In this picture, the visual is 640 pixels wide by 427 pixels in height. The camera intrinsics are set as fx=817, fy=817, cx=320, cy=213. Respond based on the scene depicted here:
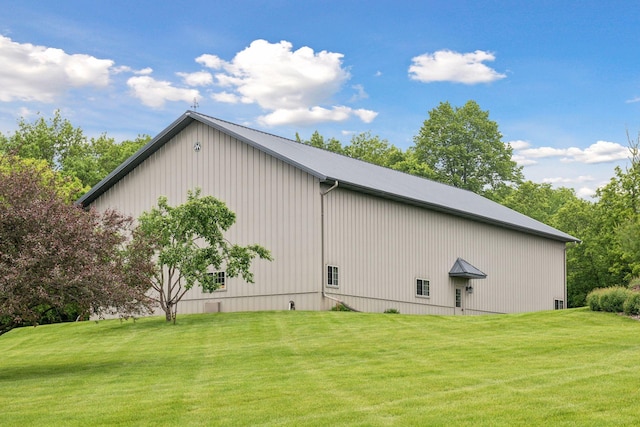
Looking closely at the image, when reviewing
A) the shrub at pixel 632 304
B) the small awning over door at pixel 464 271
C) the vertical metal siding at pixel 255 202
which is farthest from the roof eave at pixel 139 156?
the shrub at pixel 632 304

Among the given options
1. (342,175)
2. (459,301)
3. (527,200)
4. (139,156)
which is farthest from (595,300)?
(527,200)

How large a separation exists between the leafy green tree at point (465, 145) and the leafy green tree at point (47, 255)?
2411 inches

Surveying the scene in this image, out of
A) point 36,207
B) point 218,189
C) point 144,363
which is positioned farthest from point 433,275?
point 36,207

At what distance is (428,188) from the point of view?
43969mm

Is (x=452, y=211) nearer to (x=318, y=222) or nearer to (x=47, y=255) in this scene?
(x=318, y=222)

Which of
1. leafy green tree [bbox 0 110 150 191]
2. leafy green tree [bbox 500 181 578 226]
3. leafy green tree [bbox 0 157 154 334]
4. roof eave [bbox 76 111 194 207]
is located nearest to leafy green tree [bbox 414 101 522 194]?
leafy green tree [bbox 500 181 578 226]

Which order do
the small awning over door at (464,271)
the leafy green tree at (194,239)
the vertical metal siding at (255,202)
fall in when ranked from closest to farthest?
the leafy green tree at (194,239)
the vertical metal siding at (255,202)
the small awning over door at (464,271)

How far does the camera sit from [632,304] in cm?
2620

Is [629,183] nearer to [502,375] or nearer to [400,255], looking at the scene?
[400,255]

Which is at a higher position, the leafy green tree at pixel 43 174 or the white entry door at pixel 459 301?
the leafy green tree at pixel 43 174

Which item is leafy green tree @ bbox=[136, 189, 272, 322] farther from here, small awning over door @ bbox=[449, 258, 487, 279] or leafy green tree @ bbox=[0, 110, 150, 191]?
leafy green tree @ bbox=[0, 110, 150, 191]

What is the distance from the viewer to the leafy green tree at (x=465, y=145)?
78125mm

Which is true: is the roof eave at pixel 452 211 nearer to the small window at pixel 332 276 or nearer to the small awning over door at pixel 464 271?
the small awning over door at pixel 464 271

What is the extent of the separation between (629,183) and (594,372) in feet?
146
